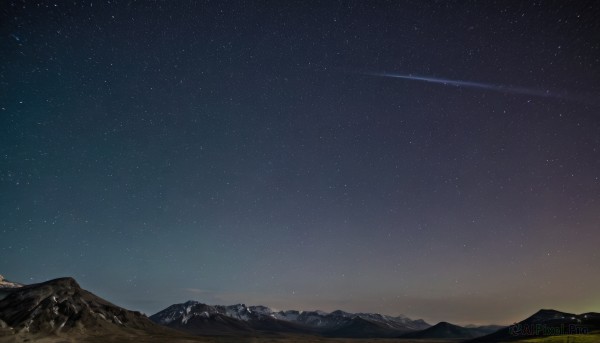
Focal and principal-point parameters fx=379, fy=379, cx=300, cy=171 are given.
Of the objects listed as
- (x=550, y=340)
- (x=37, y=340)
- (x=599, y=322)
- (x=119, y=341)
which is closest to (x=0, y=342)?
(x=37, y=340)

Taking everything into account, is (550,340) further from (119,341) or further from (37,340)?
(37,340)

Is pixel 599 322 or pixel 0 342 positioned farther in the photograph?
pixel 599 322

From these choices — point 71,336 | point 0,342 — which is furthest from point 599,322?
point 0,342

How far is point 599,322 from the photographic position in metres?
199

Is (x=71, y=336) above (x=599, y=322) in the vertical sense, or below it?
below

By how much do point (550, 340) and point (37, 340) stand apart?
8049 inches

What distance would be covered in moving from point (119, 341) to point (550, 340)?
189 meters

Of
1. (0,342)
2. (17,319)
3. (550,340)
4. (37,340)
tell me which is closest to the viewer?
(550,340)

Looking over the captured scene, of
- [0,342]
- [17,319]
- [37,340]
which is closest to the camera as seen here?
[0,342]

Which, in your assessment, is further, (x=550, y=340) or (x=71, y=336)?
(x=71, y=336)

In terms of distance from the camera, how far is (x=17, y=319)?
190 metres

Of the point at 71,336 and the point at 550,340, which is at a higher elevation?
the point at 550,340

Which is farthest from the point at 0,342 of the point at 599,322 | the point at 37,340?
the point at 599,322

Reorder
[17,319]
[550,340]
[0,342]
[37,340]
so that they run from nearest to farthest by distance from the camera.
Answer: [550,340], [0,342], [37,340], [17,319]
